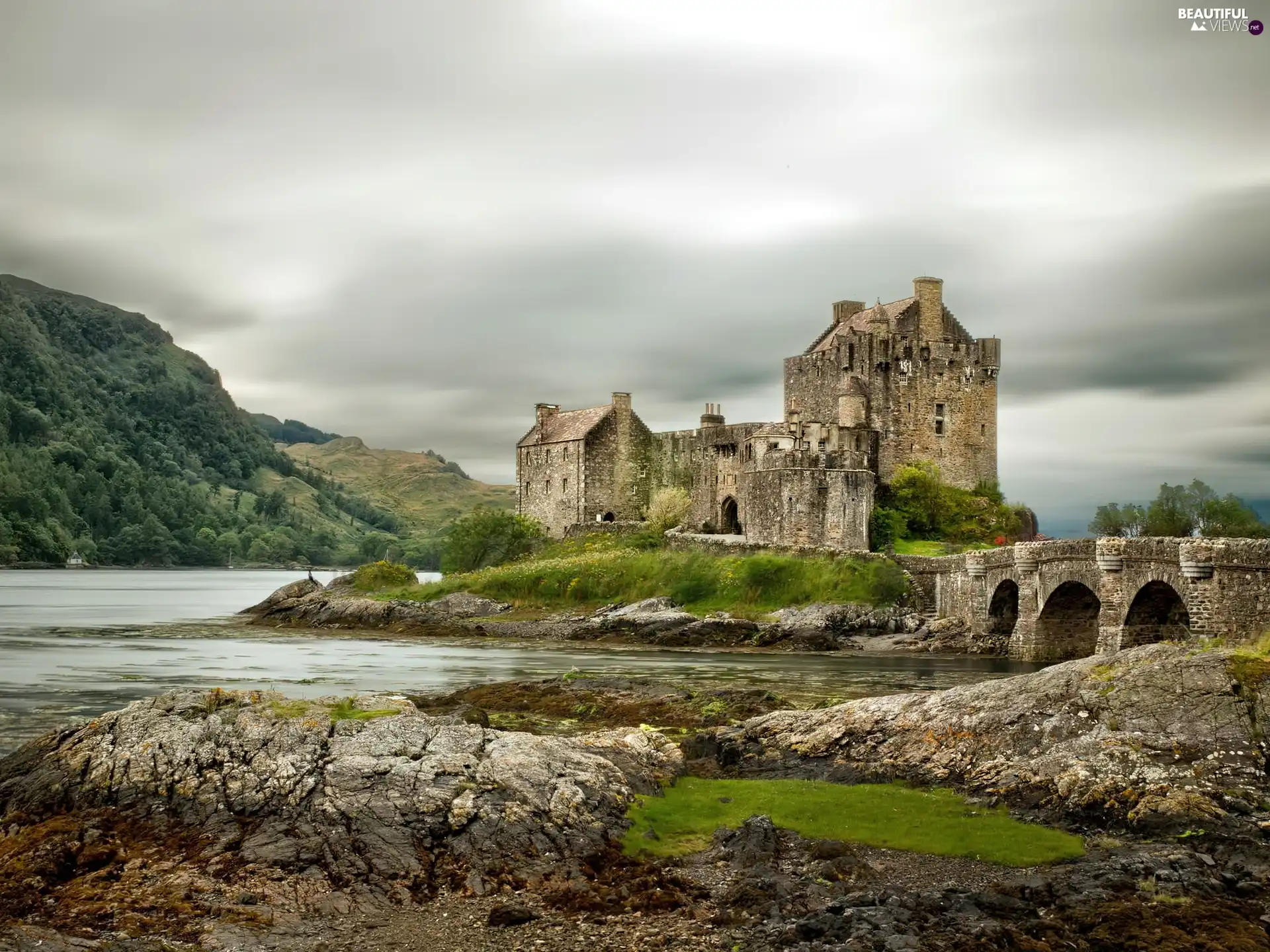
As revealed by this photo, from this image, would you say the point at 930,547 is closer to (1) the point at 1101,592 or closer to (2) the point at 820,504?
(2) the point at 820,504

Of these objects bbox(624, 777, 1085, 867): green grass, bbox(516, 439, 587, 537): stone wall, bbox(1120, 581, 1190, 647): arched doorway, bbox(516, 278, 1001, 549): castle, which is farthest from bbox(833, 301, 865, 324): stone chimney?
bbox(624, 777, 1085, 867): green grass

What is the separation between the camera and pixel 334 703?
1811 cm

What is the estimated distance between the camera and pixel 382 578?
6938cm

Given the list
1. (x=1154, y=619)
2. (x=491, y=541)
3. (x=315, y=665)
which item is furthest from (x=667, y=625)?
(x=491, y=541)

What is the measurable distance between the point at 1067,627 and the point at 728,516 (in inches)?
1070

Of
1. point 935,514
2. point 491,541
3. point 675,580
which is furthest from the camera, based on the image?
point 491,541

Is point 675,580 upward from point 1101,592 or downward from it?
downward

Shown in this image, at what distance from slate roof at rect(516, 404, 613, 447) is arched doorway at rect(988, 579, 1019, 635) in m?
30.6

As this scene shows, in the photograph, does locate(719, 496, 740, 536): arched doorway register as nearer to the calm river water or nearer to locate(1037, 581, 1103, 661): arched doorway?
the calm river water

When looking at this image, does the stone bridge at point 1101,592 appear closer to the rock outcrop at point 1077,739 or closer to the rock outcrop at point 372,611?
the rock outcrop at point 1077,739

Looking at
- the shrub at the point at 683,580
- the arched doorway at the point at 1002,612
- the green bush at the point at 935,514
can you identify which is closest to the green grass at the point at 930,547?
the green bush at the point at 935,514

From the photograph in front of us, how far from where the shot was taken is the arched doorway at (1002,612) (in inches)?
1754

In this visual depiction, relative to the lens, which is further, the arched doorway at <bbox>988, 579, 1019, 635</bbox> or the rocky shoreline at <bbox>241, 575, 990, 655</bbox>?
the rocky shoreline at <bbox>241, 575, 990, 655</bbox>

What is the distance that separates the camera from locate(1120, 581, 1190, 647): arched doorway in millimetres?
34188
